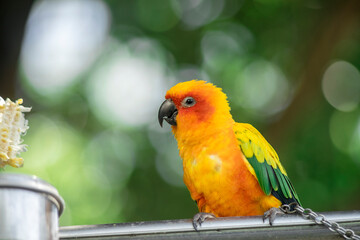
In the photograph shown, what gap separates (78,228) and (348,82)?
493 cm

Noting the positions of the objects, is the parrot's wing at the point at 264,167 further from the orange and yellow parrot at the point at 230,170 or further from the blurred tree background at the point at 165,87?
the blurred tree background at the point at 165,87

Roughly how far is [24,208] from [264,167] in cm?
179

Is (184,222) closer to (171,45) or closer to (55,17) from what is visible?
(171,45)

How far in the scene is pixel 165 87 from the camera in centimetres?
672

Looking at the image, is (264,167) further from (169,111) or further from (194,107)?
(169,111)

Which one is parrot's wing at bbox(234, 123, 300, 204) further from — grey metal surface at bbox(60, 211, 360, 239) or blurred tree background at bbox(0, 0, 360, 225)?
blurred tree background at bbox(0, 0, 360, 225)

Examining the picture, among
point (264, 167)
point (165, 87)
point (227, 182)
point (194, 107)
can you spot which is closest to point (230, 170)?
point (227, 182)

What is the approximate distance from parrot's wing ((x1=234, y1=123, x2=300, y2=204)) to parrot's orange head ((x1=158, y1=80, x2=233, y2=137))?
241mm

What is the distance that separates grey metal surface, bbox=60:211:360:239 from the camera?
2041 millimetres

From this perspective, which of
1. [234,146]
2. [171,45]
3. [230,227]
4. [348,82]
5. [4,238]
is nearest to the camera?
[4,238]

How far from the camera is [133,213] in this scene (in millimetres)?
6344

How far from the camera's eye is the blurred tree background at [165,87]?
19.9 feet

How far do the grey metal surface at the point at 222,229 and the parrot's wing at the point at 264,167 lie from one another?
104 cm

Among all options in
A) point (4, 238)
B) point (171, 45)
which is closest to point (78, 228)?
point (4, 238)
